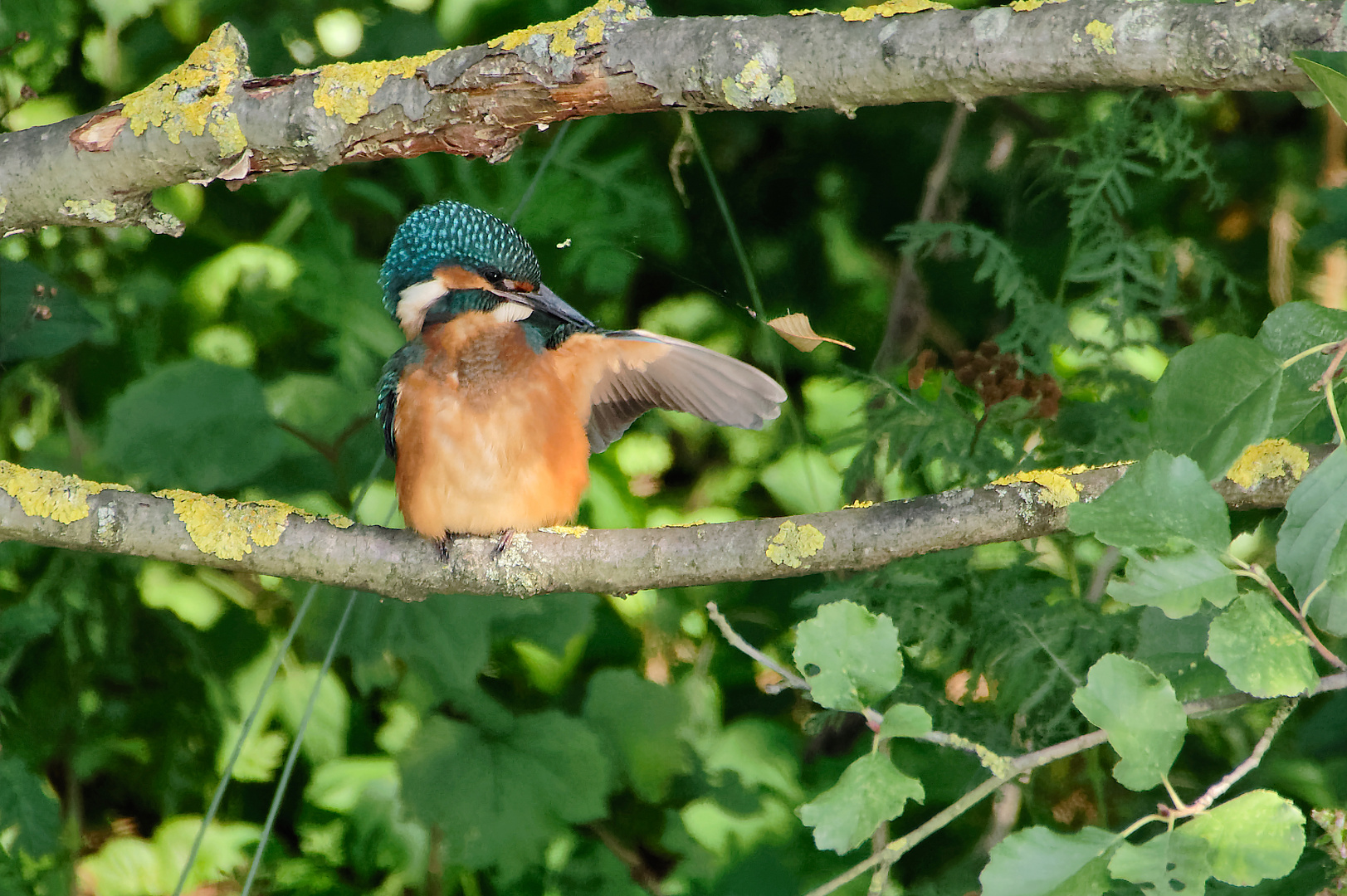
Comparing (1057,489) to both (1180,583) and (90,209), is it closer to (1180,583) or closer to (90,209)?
(1180,583)

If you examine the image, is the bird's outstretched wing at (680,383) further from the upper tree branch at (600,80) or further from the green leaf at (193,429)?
the green leaf at (193,429)

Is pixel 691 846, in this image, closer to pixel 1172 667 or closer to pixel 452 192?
pixel 1172 667

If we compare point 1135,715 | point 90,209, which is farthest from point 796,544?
point 90,209

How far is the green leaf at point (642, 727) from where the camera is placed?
2.21 meters

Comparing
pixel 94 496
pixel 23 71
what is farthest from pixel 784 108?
pixel 23 71

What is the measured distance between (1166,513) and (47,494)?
1319mm

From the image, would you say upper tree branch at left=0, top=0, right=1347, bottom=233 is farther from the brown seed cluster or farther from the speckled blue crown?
the brown seed cluster

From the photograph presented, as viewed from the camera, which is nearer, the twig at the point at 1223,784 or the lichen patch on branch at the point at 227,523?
the twig at the point at 1223,784

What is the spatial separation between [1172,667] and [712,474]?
64.6 inches

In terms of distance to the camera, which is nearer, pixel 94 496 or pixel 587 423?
pixel 94 496

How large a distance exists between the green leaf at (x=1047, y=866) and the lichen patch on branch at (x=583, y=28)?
94cm

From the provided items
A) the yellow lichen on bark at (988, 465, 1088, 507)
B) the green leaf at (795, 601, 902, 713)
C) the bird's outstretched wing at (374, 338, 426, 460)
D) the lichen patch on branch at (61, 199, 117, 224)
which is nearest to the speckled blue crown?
the bird's outstretched wing at (374, 338, 426, 460)

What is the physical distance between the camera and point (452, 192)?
96.1 inches

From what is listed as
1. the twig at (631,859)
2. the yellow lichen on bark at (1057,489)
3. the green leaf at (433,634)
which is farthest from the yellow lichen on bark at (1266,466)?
the twig at (631,859)
